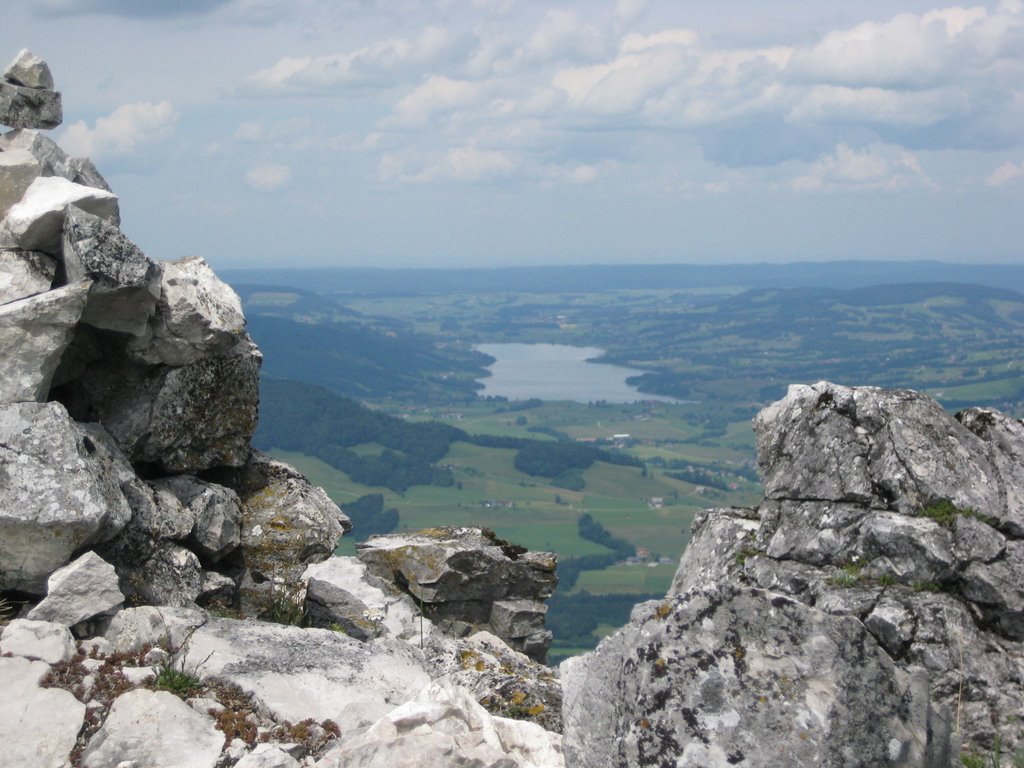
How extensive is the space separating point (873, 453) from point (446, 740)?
731cm

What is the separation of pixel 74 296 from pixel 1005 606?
1256 centimetres

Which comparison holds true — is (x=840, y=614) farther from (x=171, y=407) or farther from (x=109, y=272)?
(x=109, y=272)

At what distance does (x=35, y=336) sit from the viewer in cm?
1319

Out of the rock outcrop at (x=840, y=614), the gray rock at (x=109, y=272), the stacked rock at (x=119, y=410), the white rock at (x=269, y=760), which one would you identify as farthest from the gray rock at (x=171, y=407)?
the rock outcrop at (x=840, y=614)

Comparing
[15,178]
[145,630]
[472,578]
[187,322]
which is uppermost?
[15,178]

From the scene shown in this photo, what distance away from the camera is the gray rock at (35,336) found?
1300 centimetres

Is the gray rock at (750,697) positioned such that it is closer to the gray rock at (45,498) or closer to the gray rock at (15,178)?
the gray rock at (45,498)

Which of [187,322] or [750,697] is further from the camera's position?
[187,322]

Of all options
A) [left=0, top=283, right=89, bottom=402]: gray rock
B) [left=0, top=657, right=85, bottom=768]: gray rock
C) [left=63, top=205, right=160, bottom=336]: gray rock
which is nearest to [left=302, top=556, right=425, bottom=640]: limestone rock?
[left=63, top=205, right=160, bottom=336]: gray rock

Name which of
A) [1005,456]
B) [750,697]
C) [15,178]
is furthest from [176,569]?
[1005,456]

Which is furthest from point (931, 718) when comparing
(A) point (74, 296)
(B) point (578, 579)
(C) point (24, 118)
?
(B) point (578, 579)

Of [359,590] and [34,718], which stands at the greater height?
[34,718]

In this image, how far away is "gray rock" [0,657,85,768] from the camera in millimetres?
9289

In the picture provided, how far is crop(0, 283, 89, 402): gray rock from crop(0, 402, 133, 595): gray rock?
53 cm
